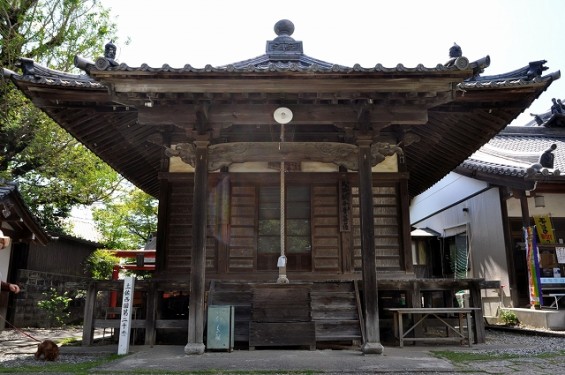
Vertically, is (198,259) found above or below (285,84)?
below

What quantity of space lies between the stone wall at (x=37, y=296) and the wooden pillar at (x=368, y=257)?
7964mm

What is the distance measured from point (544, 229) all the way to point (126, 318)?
33.8 ft

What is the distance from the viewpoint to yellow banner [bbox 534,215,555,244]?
11.2 m

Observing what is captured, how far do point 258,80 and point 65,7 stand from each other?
8581 millimetres

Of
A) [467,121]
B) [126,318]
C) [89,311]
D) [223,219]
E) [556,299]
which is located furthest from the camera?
[556,299]

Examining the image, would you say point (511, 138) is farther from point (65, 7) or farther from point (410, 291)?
point (65, 7)

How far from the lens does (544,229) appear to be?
446 inches

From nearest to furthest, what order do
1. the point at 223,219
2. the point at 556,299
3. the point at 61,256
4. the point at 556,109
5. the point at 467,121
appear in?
the point at 467,121 < the point at 223,219 < the point at 556,299 < the point at 61,256 < the point at 556,109

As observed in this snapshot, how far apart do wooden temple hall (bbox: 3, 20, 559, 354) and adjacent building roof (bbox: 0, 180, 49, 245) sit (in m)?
2.40

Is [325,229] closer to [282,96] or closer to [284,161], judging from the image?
[284,161]

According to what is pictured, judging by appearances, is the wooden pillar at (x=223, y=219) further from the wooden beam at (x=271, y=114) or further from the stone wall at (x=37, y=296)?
the stone wall at (x=37, y=296)

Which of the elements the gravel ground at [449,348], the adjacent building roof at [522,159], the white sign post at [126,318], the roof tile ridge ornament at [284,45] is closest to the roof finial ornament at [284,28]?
the roof tile ridge ornament at [284,45]

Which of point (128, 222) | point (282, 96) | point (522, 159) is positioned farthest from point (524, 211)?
point (128, 222)

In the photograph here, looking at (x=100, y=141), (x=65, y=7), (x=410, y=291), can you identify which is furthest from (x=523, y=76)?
(x=65, y=7)
